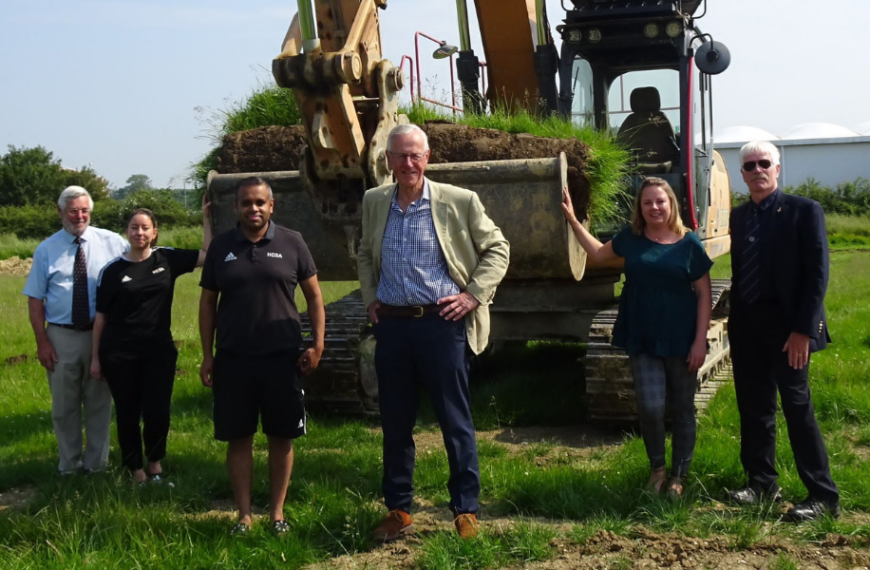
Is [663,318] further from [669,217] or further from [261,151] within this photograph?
[261,151]

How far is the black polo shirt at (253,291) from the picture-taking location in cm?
435

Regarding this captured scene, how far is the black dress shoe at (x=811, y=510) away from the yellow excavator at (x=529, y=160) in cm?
180

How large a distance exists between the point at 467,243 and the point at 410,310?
0.38 meters

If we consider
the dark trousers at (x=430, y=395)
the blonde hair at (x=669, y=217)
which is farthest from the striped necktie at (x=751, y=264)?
the dark trousers at (x=430, y=395)

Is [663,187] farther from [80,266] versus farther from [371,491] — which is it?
[80,266]

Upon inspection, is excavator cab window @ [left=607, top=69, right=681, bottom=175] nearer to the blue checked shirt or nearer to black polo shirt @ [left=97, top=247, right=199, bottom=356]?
the blue checked shirt

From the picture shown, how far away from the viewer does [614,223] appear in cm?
673

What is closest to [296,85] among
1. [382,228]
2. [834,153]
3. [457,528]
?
[382,228]

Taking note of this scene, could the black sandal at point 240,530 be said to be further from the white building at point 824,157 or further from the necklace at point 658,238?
the white building at point 824,157

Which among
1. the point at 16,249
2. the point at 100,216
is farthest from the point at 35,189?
the point at 16,249

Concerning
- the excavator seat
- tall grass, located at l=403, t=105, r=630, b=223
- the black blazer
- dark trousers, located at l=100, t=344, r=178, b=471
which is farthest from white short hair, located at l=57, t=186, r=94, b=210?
the excavator seat

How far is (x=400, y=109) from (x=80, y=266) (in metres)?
2.46

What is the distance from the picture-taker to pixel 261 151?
22.3ft

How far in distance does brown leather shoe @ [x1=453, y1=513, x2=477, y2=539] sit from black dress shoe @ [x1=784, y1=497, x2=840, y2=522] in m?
1.40
